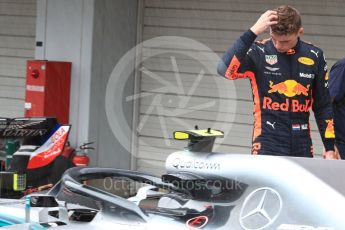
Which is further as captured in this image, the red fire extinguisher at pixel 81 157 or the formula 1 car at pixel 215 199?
the red fire extinguisher at pixel 81 157

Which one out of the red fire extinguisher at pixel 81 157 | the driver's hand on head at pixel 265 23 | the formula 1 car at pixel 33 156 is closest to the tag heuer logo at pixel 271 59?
the driver's hand on head at pixel 265 23

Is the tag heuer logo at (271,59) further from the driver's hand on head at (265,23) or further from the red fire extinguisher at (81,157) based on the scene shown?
the red fire extinguisher at (81,157)

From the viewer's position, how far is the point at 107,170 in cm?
394

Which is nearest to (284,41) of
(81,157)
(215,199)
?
(215,199)

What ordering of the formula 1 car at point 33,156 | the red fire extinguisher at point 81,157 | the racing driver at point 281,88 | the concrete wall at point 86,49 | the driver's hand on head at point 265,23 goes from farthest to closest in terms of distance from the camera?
the concrete wall at point 86,49 → the red fire extinguisher at point 81,157 → the formula 1 car at point 33,156 → the racing driver at point 281,88 → the driver's hand on head at point 265,23

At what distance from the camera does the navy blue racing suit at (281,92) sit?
3.77m

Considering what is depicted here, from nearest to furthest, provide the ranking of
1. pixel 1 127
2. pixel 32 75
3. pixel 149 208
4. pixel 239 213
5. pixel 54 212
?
1. pixel 239 213
2. pixel 149 208
3. pixel 54 212
4. pixel 1 127
5. pixel 32 75

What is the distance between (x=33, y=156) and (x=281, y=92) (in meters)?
2.36

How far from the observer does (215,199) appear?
10.1 feet

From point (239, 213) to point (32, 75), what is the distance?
5.44 metres

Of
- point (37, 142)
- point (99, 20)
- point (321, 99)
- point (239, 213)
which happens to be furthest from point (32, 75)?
point (239, 213)

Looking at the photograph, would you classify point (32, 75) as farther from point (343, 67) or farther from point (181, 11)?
point (343, 67)

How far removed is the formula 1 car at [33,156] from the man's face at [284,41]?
7.33ft

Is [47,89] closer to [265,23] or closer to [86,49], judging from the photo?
[86,49]
